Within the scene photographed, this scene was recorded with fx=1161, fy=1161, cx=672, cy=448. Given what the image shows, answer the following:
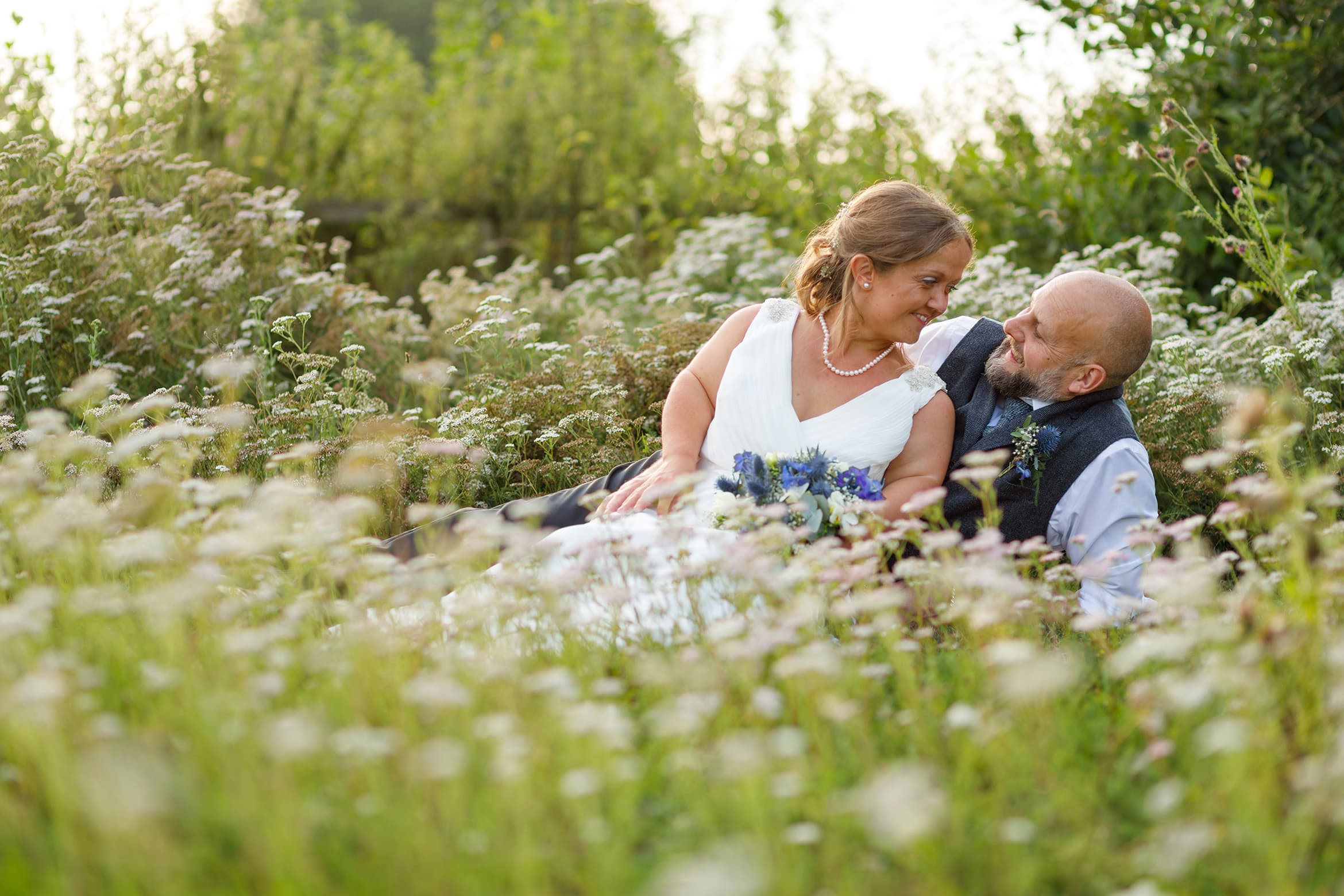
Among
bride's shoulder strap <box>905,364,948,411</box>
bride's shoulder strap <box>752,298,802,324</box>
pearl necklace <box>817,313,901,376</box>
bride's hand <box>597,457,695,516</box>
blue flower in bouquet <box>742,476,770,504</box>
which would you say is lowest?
bride's hand <box>597,457,695,516</box>

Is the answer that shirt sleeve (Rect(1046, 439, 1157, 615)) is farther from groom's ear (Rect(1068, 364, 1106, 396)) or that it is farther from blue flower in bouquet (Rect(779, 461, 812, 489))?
blue flower in bouquet (Rect(779, 461, 812, 489))

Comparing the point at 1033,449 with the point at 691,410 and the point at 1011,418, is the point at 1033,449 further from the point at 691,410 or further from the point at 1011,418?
the point at 691,410

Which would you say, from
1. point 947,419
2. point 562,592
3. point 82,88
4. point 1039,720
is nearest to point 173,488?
point 562,592

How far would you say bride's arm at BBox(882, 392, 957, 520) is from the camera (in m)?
3.77

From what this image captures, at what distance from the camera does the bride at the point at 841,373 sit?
3656 mm

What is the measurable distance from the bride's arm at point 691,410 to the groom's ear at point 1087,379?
3.61 feet

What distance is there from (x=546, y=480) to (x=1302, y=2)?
15.3 feet

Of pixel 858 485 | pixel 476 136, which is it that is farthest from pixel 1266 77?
pixel 476 136

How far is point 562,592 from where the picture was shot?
237cm

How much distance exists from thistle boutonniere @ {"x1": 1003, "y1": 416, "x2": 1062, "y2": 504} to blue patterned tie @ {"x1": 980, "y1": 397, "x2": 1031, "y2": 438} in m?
0.04

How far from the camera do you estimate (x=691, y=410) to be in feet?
13.0

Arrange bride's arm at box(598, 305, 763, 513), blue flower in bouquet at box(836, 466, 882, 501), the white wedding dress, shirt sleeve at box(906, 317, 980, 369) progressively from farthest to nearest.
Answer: shirt sleeve at box(906, 317, 980, 369)
bride's arm at box(598, 305, 763, 513)
blue flower in bouquet at box(836, 466, 882, 501)
the white wedding dress

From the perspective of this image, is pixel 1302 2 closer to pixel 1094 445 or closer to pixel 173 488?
pixel 1094 445

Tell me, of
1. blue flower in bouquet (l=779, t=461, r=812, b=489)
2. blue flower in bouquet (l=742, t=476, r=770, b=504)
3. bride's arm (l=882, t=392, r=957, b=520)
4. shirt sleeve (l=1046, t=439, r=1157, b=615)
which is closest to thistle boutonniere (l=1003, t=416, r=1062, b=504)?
shirt sleeve (l=1046, t=439, r=1157, b=615)
